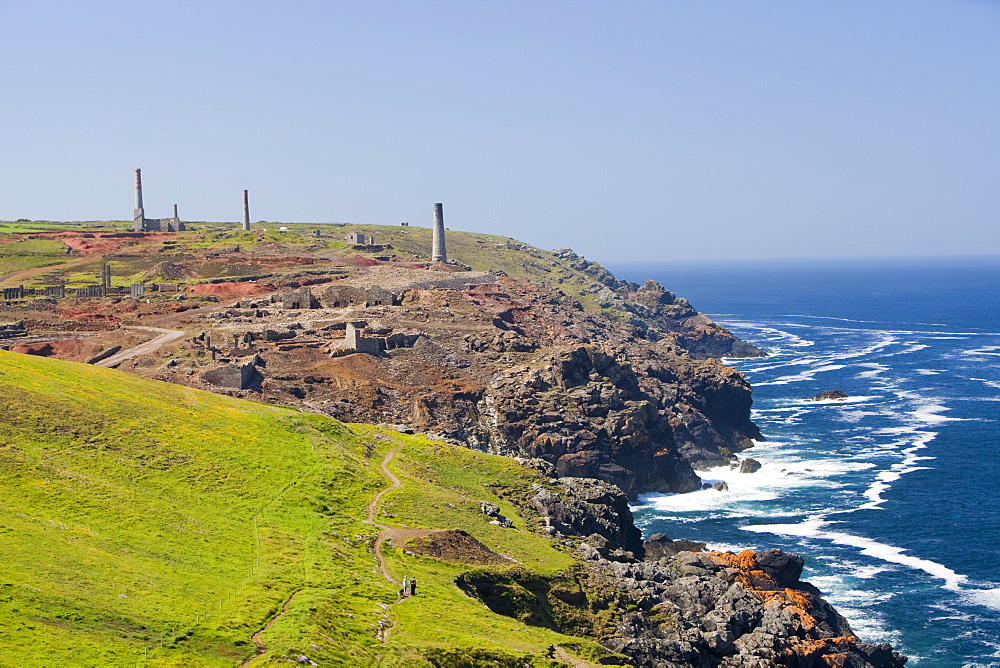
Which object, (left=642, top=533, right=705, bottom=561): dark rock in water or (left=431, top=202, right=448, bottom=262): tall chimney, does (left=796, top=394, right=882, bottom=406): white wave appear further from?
(left=642, top=533, right=705, bottom=561): dark rock in water

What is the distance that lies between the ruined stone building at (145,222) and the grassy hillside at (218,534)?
123 meters

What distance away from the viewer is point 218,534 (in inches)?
1802

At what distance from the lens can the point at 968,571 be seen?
73.2 metres

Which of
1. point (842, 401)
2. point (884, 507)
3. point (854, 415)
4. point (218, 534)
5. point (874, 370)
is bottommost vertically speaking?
point (884, 507)

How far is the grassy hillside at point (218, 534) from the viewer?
33.4m

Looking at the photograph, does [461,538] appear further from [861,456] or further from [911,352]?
[911,352]

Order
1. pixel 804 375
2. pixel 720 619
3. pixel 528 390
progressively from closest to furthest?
pixel 720 619, pixel 528 390, pixel 804 375

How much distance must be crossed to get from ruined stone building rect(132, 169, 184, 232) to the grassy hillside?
4853 inches

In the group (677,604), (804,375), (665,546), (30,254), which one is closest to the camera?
(677,604)

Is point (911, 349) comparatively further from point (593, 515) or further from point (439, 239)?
point (593, 515)

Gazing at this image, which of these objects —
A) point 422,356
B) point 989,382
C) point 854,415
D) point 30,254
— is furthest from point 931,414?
point 30,254

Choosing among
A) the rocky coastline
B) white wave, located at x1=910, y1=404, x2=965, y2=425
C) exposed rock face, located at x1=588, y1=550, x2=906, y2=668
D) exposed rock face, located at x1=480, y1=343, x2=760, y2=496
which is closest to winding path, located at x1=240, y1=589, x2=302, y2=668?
the rocky coastline

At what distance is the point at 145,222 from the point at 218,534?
519ft

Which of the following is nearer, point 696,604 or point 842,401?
point 696,604
